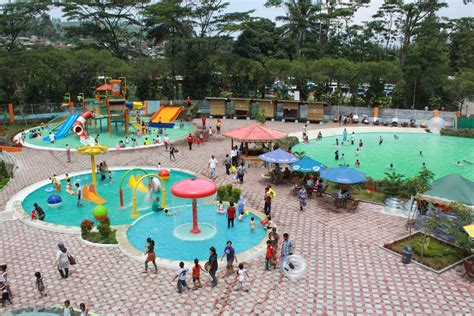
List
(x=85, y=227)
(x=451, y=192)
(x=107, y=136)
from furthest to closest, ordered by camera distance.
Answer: (x=107, y=136), (x=451, y=192), (x=85, y=227)

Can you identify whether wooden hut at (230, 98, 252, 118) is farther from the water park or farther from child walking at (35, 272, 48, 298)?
child walking at (35, 272, 48, 298)

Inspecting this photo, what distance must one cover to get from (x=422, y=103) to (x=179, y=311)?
50.7 metres

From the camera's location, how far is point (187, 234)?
51.4ft

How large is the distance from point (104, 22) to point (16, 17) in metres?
12.2

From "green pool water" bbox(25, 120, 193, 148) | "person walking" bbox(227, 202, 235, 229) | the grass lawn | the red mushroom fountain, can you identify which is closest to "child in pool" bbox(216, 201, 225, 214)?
"person walking" bbox(227, 202, 235, 229)

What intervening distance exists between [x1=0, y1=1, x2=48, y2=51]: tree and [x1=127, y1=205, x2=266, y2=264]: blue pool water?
51.0m

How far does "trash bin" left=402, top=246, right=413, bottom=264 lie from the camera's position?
1326 centimetres

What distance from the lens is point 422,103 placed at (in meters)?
52.9

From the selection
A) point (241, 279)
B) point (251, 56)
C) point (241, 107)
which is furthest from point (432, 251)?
point (251, 56)

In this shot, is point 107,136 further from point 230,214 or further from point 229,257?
point 229,257

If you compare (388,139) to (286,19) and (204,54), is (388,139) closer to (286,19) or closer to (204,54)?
(204,54)

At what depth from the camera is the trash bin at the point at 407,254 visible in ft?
43.5

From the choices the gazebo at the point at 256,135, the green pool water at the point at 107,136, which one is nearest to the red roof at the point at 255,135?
the gazebo at the point at 256,135

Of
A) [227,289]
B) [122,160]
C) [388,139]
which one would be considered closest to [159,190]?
[122,160]
